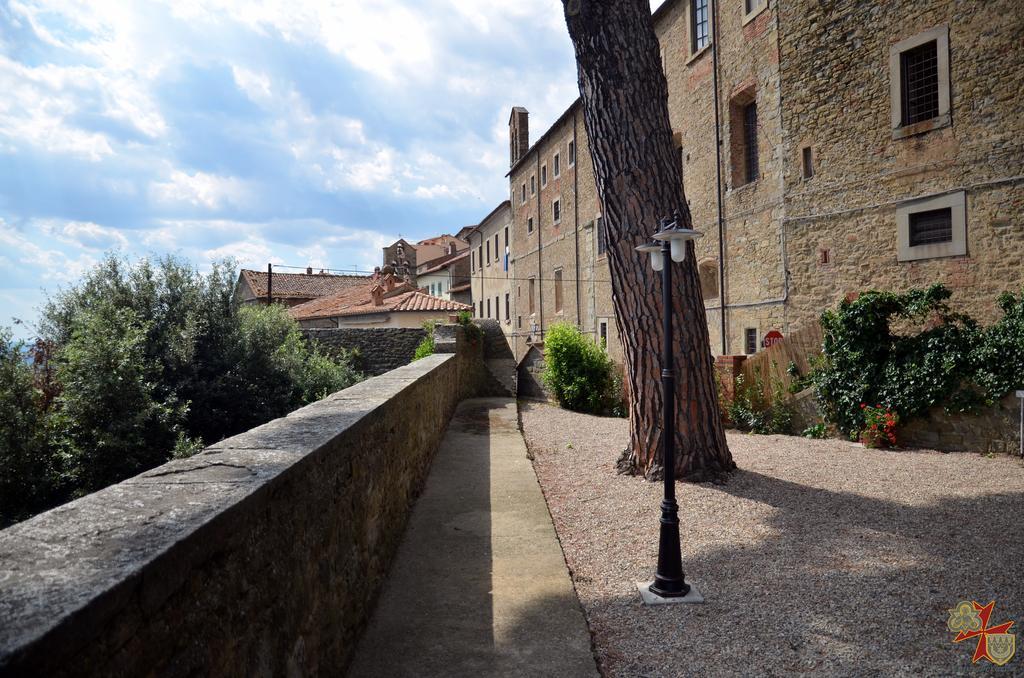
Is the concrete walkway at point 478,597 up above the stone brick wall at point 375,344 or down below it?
below

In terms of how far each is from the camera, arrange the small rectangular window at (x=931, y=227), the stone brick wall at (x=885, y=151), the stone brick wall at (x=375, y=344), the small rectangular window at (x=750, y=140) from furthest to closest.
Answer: the stone brick wall at (x=375, y=344) → the small rectangular window at (x=750, y=140) → the small rectangular window at (x=931, y=227) → the stone brick wall at (x=885, y=151)

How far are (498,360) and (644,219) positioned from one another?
29.3 feet

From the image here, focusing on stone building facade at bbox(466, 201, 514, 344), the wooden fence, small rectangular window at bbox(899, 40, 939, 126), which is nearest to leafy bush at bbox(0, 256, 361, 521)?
the wooden fence

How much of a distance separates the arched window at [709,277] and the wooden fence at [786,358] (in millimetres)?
5797

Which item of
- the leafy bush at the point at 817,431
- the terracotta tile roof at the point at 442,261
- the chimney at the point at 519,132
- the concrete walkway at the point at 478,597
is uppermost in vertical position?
the chimney at the point at 519,132

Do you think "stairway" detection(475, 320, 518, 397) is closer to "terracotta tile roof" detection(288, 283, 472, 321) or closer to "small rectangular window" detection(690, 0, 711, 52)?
"small rectangular window" detection(690, 0, 711, 52)

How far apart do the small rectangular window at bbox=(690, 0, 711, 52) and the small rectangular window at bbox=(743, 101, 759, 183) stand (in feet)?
7.29

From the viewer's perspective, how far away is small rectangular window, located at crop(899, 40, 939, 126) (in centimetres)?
1072

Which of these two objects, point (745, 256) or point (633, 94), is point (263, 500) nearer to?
point (633, 94)

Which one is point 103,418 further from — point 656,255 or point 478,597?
point 656,255

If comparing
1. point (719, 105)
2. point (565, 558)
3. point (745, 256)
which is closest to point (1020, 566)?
point (565, 558)

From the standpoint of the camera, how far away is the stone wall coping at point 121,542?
1.01 meters

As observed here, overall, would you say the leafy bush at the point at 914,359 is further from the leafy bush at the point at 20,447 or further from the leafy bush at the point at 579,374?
the leafy bush at the point at 20,447

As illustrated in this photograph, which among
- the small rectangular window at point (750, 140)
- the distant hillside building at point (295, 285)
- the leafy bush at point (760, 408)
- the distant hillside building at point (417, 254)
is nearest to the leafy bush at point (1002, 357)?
the leafy bush at point (760, 408)
